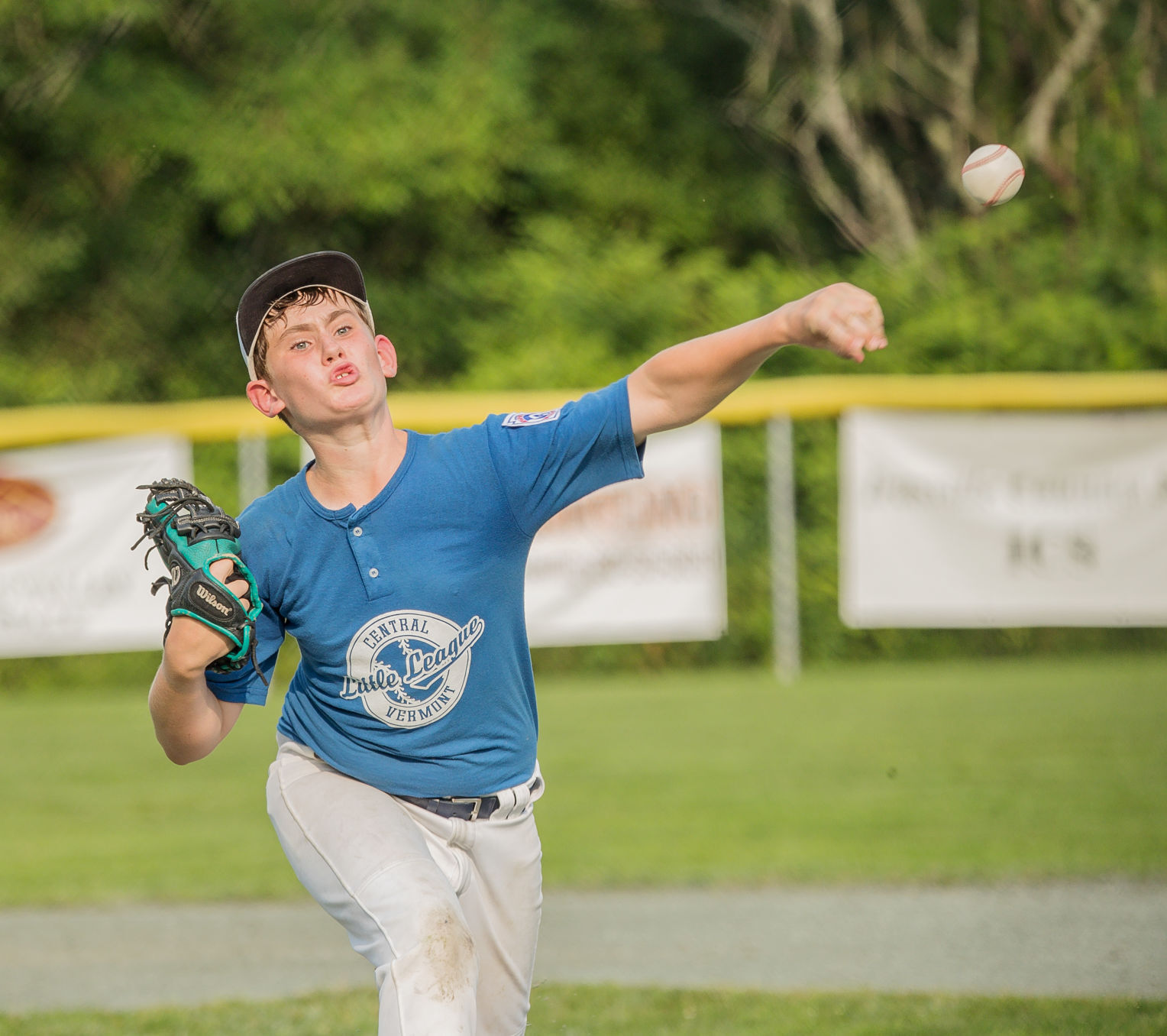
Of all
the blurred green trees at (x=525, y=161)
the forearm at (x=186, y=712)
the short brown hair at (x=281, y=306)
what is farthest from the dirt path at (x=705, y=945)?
the blurred green trees at (x=525, y=161)

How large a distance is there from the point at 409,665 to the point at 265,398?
716 millimetres

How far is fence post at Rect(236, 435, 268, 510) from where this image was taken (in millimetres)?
12789

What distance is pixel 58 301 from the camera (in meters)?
20.8

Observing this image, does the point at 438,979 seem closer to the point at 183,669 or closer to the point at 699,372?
the point at 183,669

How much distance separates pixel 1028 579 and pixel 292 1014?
26.5ft

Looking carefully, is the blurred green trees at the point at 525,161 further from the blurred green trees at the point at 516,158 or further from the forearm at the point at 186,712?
the forearm at the point at 186,712

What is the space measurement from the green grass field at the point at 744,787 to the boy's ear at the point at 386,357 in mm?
3541

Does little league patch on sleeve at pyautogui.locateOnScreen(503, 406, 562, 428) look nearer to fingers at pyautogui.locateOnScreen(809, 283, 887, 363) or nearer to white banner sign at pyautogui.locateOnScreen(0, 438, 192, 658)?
fingers at pyautogui.locateOnScreen(809, 283, 887, 363)

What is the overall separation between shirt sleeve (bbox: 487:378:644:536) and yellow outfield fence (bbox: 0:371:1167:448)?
8496 millimetres

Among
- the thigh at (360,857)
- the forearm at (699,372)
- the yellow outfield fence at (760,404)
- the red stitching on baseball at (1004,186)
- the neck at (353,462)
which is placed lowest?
the thigh at (360,857)

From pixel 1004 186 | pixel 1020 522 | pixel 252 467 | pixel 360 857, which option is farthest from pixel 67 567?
pixel 360 857

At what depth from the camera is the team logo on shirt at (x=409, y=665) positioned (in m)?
3.22

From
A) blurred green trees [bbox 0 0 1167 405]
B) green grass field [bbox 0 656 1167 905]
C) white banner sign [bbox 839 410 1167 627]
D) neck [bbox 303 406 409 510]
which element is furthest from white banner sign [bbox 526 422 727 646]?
neck [bbox 303 406 409 510]

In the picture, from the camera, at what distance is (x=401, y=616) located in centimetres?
321
